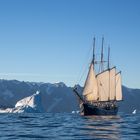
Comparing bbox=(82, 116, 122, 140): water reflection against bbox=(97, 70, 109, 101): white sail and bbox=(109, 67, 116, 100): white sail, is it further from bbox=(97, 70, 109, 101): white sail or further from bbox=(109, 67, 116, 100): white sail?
bbox=(109, 67, 116, 100): white sail

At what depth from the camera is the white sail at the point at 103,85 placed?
13707cm

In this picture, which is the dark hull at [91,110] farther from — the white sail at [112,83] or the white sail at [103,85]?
the white sail at [112,83]

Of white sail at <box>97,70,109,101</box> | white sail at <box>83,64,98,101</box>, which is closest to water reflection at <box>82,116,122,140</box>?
white sail at <box>83,64,98,101</box>

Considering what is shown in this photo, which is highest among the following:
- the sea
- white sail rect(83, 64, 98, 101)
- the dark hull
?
white sail rect(83, 64, 98, 101)

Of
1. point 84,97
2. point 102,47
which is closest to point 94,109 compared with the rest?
point 84,97

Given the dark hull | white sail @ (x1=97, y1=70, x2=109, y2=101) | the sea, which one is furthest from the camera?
white sail @ (x1=97, y1=70, x2=109, y2=101)

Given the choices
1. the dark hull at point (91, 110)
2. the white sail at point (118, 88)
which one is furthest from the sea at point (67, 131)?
the white sail at point (118, 88)

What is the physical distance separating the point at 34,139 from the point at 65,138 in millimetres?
2981

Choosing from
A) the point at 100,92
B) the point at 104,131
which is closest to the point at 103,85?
the point at 100,92

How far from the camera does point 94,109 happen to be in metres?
133

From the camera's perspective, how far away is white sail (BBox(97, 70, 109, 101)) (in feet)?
450

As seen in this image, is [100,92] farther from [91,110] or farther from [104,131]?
[104,131]

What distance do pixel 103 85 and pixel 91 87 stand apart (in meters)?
6.94

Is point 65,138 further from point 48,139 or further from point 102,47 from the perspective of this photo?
point 102,47
